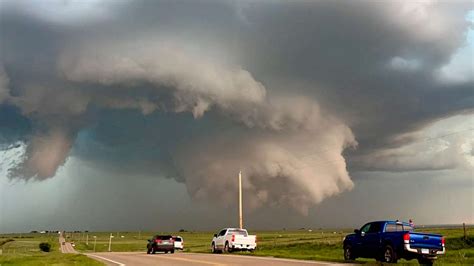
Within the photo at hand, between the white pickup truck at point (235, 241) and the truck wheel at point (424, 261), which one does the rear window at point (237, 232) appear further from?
the truck wheel at point (424, 261)

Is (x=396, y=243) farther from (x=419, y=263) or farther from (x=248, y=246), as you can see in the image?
(x=248, y=246)

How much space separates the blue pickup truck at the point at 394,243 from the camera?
860 inches

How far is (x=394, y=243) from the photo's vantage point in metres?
22.5

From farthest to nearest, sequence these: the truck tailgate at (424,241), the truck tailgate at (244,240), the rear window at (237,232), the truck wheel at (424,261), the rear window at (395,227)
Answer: the rear window at (237,232) → the truck tailgate at (244,240) → the rear window at (395,227) → the truck wheel at (424,261) → the truck tailgate at (424,241)

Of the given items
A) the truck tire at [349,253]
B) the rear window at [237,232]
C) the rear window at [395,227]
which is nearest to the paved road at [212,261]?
the truck tire at [349,253]

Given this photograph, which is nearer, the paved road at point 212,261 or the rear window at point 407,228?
the rear window at point 407,228

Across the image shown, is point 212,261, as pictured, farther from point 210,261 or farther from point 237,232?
point 237,232

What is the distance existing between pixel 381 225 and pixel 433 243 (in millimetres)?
2615

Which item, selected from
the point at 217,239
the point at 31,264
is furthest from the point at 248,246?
the point at 31,264

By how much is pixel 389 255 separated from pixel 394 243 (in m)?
0.70

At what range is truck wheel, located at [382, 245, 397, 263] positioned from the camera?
73.6 feet

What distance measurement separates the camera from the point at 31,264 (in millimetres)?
25922

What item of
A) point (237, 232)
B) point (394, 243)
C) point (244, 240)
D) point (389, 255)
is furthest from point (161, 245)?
point (394, 243)

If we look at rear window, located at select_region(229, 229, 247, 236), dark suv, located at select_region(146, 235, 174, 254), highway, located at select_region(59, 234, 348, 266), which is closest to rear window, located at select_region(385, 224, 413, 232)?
highway, located at select_region(59, 234, 348, 266)
